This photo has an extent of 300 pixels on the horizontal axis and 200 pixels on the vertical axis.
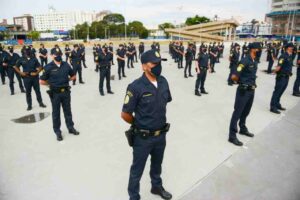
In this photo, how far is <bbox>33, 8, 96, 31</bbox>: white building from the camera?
157 m

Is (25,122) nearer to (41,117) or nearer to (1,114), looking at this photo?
(41,117)

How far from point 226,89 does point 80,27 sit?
89.3 metres

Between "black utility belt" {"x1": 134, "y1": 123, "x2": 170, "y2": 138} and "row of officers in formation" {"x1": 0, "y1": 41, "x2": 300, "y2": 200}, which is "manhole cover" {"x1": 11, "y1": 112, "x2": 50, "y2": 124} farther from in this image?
"black utility belt" {"x1": 134, "y1": 123, "x2": 170, "y2": 138}

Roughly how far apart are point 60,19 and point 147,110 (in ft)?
586

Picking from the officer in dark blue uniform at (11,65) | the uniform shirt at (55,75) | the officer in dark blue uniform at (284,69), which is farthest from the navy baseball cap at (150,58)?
the officer in dark blue uniform at (11,65)

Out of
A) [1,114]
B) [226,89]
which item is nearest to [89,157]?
[1,114]

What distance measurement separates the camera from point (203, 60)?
8.34 meters

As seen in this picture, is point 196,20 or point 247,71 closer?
point 247,71

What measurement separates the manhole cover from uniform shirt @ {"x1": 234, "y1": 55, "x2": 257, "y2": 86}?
518 cm

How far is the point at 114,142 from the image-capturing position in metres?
4.78

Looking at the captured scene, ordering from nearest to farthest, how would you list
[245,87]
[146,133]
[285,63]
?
[146,133]
[245,87]
[285,63]

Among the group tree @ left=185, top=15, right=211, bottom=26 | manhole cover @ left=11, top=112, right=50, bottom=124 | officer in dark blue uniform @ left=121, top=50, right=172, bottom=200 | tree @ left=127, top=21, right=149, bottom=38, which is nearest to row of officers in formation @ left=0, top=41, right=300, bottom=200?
officer in dark blue uniform @ left=121, top=50, right=172, bottom=200

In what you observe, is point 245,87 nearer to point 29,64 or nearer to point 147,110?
point 147,110

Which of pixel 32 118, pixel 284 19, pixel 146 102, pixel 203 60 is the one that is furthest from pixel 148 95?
pixel 284 19
